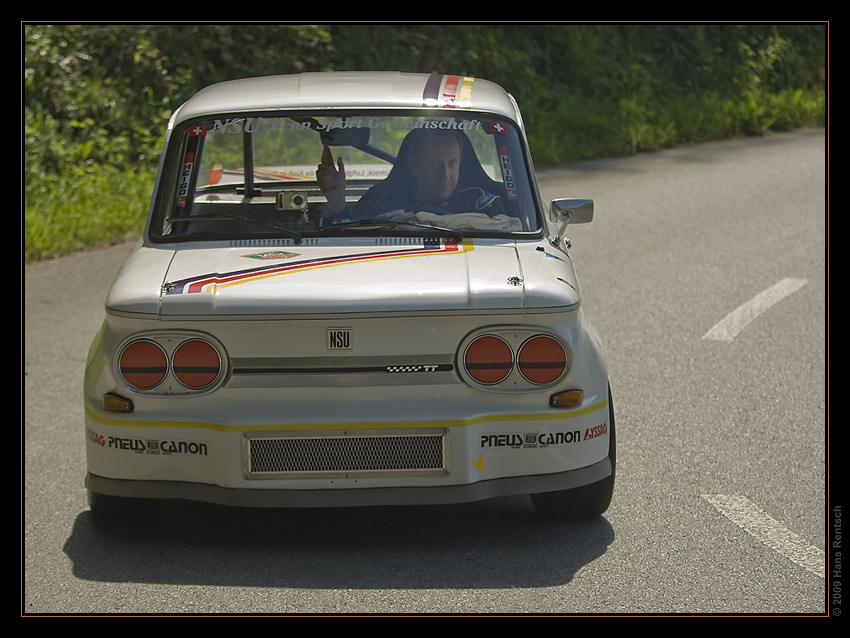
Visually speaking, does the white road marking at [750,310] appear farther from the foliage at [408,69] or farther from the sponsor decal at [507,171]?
the foliage at [408,69]

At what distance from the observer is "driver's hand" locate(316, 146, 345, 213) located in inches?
210

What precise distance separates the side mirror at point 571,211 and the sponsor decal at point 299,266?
746 mm

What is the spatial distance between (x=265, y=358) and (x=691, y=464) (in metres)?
2.28

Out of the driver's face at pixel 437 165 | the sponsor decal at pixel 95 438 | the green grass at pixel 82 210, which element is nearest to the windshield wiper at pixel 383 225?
the driver's face at pixel 437 165

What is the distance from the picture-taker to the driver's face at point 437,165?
17.5 ft

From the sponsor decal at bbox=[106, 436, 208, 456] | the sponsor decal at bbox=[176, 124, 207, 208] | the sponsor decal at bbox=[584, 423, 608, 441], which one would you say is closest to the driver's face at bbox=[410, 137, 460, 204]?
the sponsor decal at bbox=[176, 124, 207, 208]

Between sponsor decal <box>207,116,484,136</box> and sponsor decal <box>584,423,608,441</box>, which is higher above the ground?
sponsor decal <box>207,116,484,136</box>

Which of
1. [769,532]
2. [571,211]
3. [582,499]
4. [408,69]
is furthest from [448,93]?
[408,69]

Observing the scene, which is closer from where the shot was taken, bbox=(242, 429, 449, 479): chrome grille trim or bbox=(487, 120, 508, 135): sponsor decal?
bbox=(242, 429, 449, 479): chrome grille trim

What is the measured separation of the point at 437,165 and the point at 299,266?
1056 millimetres

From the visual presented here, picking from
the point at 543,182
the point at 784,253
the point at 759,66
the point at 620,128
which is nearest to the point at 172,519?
the point at 784,253

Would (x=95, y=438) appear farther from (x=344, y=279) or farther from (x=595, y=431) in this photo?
(x=595, y=431)

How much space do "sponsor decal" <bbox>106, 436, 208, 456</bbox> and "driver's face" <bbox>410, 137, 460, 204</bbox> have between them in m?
1.66

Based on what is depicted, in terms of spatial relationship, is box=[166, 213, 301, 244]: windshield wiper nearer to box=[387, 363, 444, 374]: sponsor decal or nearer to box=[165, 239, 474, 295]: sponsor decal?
box=[165, 239, 474, 295]: sponsor decal
